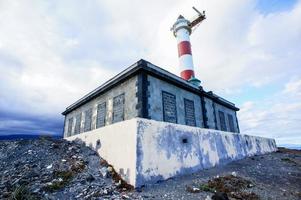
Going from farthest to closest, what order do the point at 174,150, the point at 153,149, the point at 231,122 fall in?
the point at 231,122 → the point at 174,150 → the point at 153,149

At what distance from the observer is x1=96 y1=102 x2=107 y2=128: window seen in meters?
12.0

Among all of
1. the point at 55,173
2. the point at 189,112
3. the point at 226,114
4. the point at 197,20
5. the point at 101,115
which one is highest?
the point at 197,20

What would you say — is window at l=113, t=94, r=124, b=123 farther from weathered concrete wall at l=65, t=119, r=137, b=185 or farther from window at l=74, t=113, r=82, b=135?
window at l=74, t=113, r=82, b=135

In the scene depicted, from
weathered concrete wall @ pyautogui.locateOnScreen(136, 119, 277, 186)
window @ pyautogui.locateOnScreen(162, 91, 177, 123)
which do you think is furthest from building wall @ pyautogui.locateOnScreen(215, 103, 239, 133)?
weathered concrete wall @ pyautogui.locateOnScreen(136, 119, 277, 186)

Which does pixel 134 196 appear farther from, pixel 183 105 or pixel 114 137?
pixel 183 105

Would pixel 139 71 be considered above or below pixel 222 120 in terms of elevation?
above

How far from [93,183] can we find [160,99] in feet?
21.0

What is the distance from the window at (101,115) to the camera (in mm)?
12041

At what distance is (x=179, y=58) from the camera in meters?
18.8

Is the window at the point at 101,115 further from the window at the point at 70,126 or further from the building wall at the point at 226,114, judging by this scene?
the building wall at the point at 226,114

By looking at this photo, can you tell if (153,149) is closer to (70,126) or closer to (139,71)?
(139,71)

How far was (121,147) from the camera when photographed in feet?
16.1

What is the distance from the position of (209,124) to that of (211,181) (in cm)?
906

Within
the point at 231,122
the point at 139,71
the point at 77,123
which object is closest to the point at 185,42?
the point at 231,122
